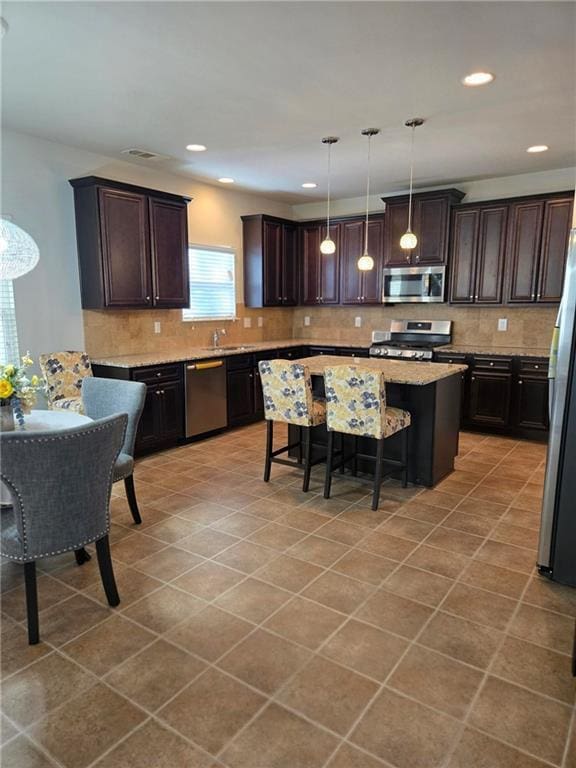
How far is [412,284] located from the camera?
590cm

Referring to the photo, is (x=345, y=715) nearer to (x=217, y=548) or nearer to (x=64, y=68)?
(x=217, y=548)

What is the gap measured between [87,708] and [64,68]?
3255 mm

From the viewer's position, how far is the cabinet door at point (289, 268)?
675cm

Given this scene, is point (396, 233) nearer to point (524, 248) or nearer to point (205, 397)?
point (524, 248)

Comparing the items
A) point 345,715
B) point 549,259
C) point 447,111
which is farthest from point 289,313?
point 345,715

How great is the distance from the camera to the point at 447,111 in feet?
11.5

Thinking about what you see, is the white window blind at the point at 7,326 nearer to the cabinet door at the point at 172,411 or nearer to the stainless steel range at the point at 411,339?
the cabinet door at the point at 172,411

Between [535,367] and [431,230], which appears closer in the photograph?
[535,367]

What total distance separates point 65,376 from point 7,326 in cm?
60

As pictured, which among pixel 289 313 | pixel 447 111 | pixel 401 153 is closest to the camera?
pixel 447 111

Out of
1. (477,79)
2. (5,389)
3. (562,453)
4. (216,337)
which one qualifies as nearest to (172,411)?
(216,337)

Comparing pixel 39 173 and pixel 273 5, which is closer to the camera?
pixel 273 5

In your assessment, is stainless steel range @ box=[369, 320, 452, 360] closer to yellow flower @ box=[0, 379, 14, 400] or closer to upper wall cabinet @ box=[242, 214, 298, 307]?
upper wall cabinet @ box=[242, 214, 298, 307]

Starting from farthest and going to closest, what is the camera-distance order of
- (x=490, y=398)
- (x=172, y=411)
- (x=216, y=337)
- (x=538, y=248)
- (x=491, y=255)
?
(x=216, y=337) → (x=491, y=255) → (x=490, y=398) → (x=538, y=248) → (x=172, y=411)
